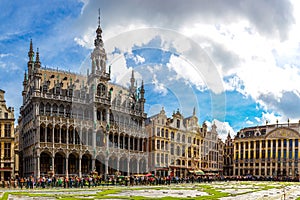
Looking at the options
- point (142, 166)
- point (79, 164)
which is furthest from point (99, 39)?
point (142, 166)

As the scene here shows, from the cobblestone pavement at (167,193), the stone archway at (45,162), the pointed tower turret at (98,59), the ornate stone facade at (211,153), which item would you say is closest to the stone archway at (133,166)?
the stone archway at (45,162)

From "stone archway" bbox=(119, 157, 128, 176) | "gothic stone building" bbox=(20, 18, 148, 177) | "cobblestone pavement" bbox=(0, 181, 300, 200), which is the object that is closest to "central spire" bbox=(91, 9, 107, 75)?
"gothic stone building" bbox=(20, 18, 148, 177)

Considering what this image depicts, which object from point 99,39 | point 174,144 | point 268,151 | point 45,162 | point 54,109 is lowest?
point 268,151

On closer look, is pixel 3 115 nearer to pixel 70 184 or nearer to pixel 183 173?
pixel 70 184

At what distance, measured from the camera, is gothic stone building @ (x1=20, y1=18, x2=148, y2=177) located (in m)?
67.1

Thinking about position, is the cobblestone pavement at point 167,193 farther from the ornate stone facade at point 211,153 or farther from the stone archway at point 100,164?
the ornate stone facade at point 211,153

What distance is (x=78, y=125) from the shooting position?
7019cm

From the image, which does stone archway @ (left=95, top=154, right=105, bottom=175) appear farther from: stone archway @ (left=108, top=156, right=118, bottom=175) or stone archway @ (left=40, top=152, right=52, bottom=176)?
stone archway @ (left=40, top=152, right=52, bottom=176)

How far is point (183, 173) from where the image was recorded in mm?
95750

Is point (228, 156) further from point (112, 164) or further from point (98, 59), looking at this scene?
point (98, 59)

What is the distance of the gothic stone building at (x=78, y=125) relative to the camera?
2640 inches

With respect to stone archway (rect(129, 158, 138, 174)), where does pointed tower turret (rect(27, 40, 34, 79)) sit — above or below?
above

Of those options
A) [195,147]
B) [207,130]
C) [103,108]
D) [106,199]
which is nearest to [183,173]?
[195,147]

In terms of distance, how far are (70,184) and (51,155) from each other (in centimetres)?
1714
